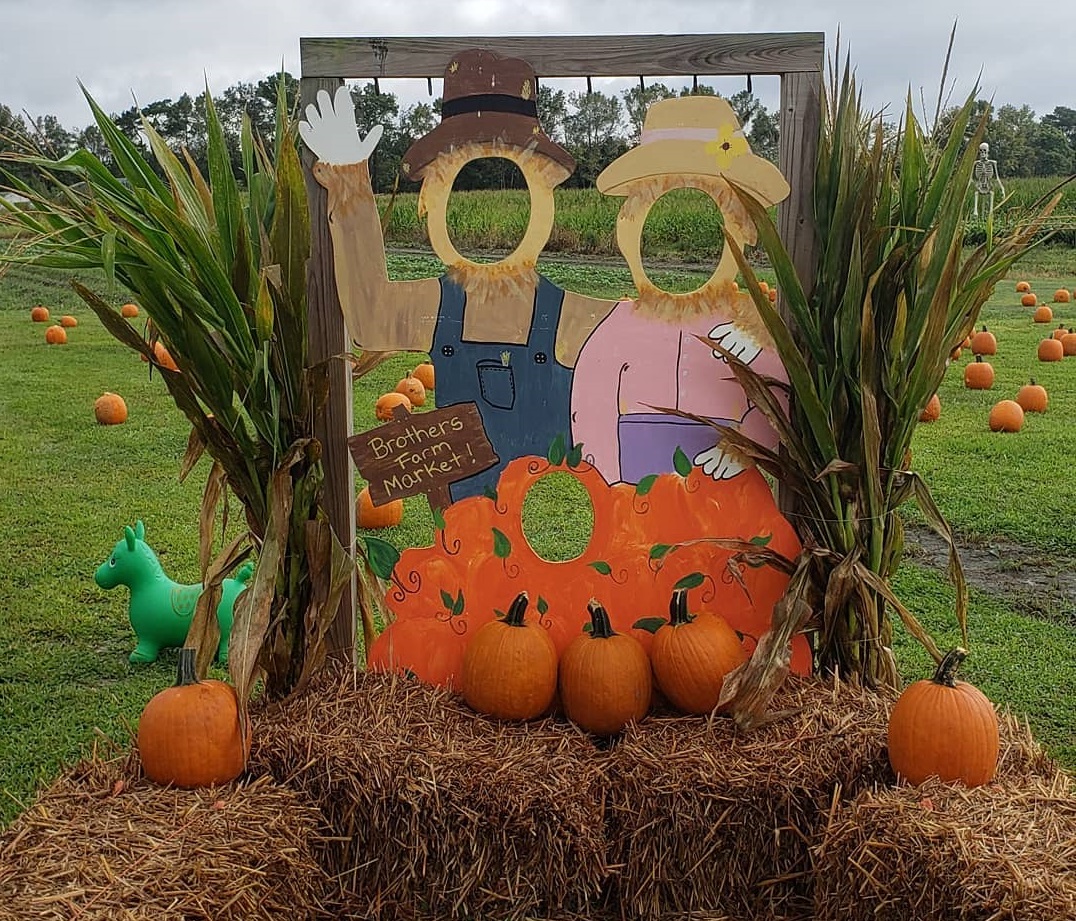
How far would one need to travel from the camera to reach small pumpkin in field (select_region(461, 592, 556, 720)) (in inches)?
127

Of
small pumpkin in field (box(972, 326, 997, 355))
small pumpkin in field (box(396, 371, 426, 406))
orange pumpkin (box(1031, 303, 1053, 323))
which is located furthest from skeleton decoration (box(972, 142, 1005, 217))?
orange pumpkin (box(1031, 303, 1053, 323))

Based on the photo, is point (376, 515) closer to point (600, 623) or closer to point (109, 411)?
point (600, 623)

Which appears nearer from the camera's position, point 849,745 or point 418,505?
point 849,745

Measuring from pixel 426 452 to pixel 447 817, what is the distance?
113 centimetres

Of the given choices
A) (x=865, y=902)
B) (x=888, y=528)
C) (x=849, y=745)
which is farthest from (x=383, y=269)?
(x=865, y=902)

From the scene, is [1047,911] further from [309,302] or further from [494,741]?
[309,302]

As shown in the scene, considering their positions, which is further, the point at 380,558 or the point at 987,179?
the point at 987,179

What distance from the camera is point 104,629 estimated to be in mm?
4910

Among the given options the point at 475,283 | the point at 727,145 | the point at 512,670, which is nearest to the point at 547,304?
the point at 475,283

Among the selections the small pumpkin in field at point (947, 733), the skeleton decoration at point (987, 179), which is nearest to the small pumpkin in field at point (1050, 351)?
the skeleton decoration at point (987, 179)

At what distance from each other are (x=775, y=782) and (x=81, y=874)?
1753 mm

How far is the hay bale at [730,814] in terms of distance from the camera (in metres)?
2.94

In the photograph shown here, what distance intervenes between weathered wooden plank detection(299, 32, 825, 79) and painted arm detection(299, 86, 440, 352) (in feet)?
0.40

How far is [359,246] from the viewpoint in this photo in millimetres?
3324
